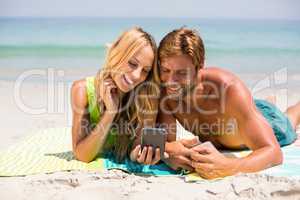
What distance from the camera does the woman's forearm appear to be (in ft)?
10.1

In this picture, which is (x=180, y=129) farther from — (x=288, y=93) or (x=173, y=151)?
(x=288, y=93)

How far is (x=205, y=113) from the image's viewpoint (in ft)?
11.0

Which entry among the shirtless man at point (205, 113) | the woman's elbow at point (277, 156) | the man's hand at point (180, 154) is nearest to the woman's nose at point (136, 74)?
the shirtless man at point (205, 113)

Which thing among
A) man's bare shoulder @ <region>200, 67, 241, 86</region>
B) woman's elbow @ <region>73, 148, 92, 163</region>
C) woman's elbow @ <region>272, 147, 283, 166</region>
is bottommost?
Answer: woman's elbow @ <region>73, 148, 92, 163</region>

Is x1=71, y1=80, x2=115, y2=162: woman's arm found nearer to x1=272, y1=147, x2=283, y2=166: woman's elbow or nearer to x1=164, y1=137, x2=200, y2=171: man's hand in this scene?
x1=164, y1=137, x2=200, y2=171: man's hand

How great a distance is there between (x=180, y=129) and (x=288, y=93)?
3.24 m

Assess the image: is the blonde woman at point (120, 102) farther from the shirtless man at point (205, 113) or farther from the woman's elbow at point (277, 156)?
the woman's elbow at point (277, 156)

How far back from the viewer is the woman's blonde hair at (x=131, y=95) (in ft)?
9.68

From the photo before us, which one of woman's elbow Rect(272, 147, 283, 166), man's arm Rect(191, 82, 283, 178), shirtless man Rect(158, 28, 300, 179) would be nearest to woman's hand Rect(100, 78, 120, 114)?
shirtless man Rect(158, 28, 300, 179)

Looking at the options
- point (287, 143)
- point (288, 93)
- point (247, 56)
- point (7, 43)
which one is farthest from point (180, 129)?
point (7, 43)

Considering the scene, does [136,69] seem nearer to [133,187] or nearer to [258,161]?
[133,187]

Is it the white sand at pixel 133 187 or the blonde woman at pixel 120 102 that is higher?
the blonde woman at pixel 120 102

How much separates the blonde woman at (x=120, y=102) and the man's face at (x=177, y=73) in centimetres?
9

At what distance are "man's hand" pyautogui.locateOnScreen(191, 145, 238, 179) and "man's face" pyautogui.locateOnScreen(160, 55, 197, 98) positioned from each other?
1.41 feet
